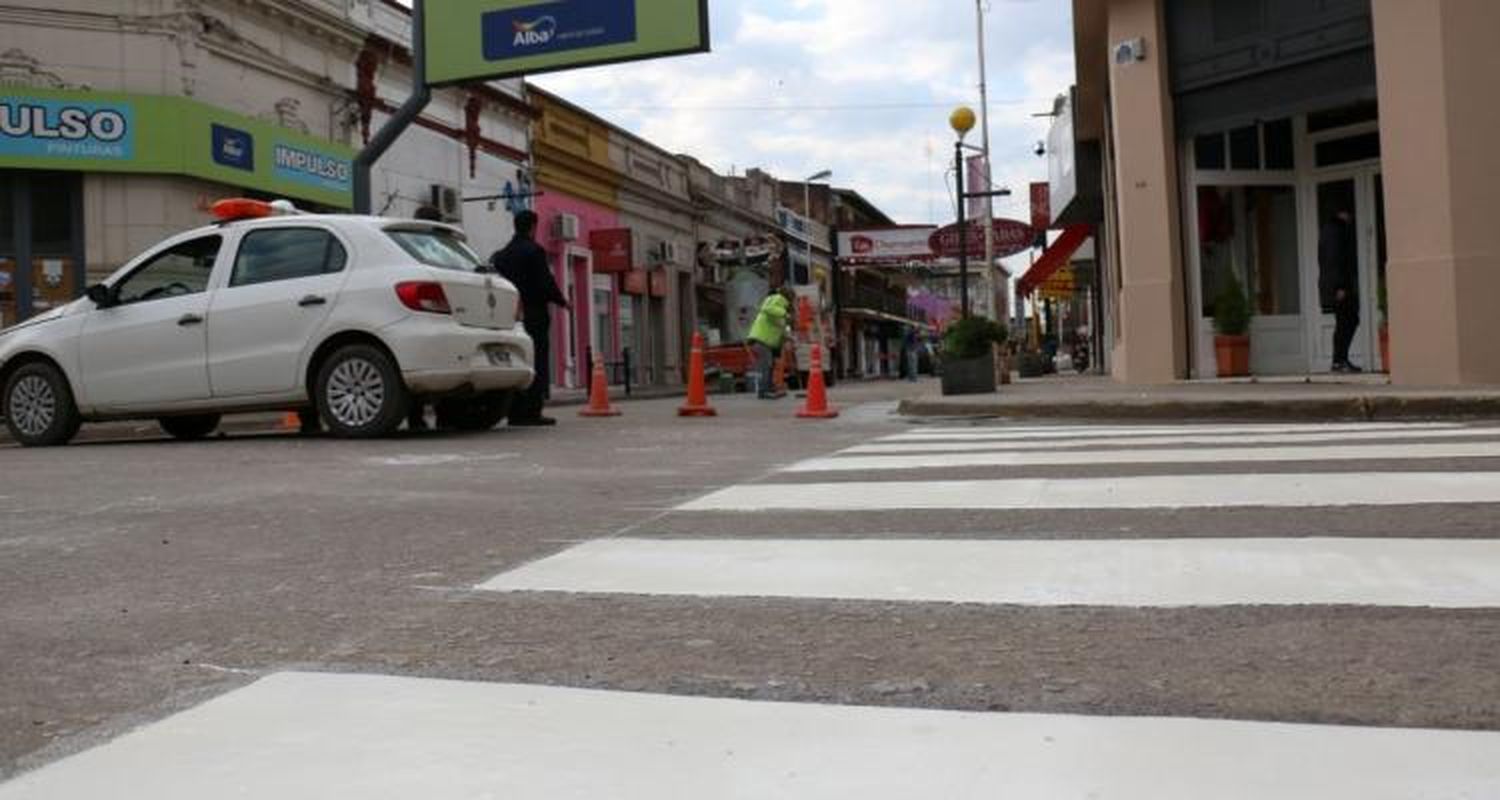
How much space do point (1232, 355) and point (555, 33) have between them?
9588mm

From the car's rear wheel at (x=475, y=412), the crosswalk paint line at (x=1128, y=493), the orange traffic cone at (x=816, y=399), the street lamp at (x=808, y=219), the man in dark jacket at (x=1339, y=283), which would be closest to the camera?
the crosswalk paint line at (x=1128, y=493)

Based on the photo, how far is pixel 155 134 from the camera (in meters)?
17.0

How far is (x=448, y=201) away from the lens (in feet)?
Result: 81.8

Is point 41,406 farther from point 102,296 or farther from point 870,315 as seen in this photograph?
point 870,315

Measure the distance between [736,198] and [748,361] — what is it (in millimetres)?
18152

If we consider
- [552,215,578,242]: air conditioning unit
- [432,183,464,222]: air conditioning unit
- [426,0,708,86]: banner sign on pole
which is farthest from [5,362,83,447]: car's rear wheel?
[552,215,578,242]: air conditioning unit

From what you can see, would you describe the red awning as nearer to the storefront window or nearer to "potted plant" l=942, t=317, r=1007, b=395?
the storefront window

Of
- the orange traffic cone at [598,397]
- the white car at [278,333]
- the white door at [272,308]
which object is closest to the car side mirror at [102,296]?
the white car at [278,333]

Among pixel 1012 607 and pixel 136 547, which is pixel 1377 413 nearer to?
pixel 1012 607

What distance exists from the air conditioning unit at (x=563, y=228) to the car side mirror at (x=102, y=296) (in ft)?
63.6

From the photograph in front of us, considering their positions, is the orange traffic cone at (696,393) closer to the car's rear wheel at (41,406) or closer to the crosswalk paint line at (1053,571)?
the car's rear wheel at (41,406)

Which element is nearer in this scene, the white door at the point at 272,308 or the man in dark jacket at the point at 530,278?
the white door at the point at 272,308

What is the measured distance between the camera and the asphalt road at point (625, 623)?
8.91 ft

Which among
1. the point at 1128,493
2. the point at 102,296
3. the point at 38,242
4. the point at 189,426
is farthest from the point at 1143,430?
the point at 38,242
